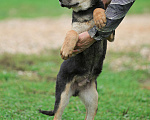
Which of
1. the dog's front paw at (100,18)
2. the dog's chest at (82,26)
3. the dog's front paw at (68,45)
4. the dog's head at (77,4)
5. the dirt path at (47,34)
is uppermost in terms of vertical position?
the dog's head at (77,4)

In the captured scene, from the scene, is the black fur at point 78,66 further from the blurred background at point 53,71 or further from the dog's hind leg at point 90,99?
the blurred background at point 53,71

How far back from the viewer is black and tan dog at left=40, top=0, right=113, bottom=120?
3.72m

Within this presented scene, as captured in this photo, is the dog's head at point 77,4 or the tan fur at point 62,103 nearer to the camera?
the dog's head at point 77,4

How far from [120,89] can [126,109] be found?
4.60 feet

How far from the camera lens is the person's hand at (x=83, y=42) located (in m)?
3.82

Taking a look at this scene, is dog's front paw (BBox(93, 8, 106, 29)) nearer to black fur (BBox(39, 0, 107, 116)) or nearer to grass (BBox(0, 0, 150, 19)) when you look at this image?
black fur (BBox(39, 0, 107, 116))

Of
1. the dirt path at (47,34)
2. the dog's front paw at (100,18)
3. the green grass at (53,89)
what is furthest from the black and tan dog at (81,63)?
the dirt path at (47,34)

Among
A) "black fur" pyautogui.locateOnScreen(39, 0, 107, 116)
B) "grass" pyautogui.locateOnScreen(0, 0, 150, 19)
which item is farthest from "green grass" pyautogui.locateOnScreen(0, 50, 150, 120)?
"grass" pyautogui.locateOnScreen(0, 0, 150, 19)

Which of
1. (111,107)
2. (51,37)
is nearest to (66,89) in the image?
(111,107)

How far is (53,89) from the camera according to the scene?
7055mm

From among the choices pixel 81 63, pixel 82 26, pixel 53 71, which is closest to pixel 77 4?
pixel 82 26

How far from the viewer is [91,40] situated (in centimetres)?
385

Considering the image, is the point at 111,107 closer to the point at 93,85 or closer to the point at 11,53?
the point at 93,85

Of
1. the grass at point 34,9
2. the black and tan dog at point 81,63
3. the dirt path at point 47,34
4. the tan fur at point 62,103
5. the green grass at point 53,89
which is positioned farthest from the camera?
the grass at point 34,9
